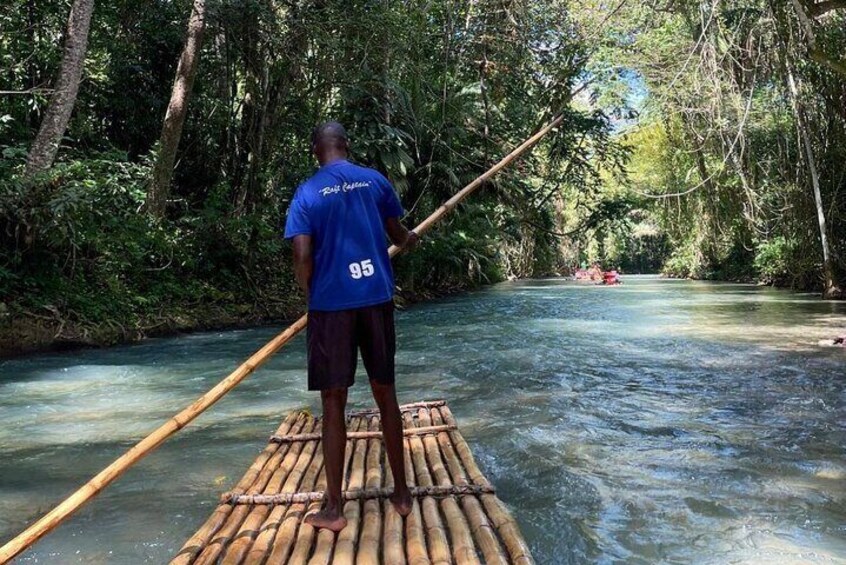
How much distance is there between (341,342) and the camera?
2781 mm

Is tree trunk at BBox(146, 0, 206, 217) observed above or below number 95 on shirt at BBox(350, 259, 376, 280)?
above

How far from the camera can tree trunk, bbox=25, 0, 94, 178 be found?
353 inches

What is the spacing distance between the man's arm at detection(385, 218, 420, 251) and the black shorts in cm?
43

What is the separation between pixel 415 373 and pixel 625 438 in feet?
10.6

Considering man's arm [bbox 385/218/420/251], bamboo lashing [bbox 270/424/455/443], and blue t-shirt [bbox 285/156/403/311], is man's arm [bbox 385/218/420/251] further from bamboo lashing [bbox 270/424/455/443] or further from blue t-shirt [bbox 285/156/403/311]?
bamboo lashing [bbox 270/424/455/443]

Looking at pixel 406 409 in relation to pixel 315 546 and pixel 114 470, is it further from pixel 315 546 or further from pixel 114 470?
pixel 114 470

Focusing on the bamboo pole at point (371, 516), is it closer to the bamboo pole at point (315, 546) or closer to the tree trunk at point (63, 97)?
the bamboo pole at point (315, 546)

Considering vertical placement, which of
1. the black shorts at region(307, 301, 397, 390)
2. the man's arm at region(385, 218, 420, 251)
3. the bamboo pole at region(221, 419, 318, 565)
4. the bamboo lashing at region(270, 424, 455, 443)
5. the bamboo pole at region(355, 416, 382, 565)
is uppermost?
the man's arm at region(385, 218, 420, 251)

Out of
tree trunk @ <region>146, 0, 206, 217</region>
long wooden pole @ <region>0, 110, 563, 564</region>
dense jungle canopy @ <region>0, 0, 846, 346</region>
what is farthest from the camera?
tree trunk @ <region>146, 0, 206, 217</region>

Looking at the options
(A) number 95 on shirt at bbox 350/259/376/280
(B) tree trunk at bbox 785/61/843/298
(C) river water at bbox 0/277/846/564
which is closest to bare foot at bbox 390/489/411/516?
(C) river water at bbox 0/277/846/564

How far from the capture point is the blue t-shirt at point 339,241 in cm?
278

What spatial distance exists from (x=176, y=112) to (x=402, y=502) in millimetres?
10049

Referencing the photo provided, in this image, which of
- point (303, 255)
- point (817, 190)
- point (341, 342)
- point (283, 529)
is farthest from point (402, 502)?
point (817, 190)

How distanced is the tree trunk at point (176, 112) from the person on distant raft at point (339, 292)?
366 inches
